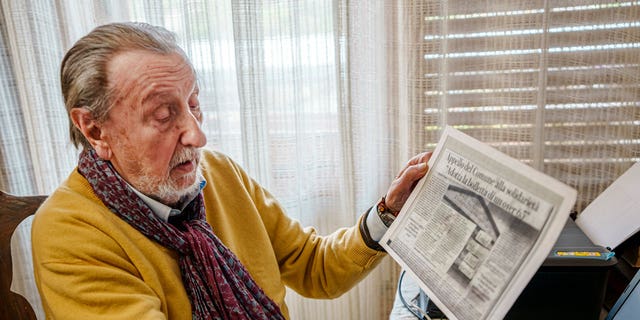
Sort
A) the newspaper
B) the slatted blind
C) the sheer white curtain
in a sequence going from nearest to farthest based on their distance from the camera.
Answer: the newspaper
the slatted blind
the sheer white curtain

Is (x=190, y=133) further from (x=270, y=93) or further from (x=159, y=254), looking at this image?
(x=270, y=93)

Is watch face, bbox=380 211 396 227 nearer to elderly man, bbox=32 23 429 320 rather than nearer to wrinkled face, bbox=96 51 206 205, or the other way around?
elderly man, bbox=32 23 429 320

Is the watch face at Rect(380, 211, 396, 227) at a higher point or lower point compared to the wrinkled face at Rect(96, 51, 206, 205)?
lower

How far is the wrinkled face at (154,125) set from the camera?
76 centimetres

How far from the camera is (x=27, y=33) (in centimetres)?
136

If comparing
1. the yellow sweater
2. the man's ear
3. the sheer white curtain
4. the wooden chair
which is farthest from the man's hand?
the wooden chair

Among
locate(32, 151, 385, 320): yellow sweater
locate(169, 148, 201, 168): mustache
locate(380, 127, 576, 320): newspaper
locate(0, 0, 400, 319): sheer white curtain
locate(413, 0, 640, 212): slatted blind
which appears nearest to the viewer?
locate(380, 127, 576, 320): newspaper

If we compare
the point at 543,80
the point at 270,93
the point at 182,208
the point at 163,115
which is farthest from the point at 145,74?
the point at 543,80

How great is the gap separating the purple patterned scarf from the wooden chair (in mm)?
186

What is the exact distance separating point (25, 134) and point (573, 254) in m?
1.68

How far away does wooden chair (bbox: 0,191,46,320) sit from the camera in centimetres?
89

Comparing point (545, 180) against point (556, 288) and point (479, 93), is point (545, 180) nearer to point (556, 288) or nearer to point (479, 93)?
point (556, 288)

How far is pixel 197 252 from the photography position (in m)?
0.86

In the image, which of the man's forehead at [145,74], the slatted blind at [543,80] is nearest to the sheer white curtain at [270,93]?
the slatted blind at [543,80]
